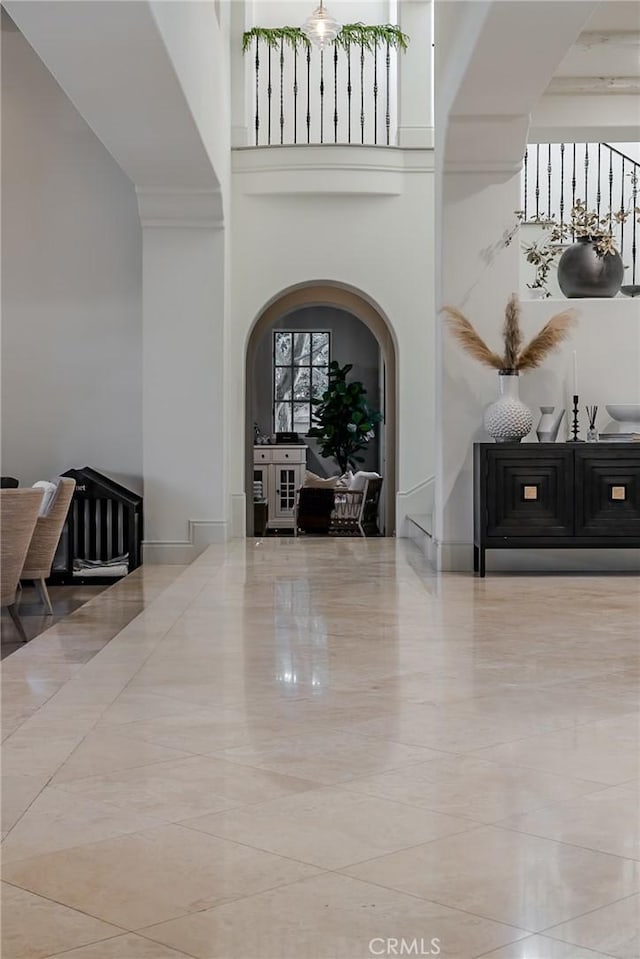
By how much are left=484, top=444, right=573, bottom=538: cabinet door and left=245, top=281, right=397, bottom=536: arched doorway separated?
3.64 meters

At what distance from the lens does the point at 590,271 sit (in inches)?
291

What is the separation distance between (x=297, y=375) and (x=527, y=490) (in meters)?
9.08

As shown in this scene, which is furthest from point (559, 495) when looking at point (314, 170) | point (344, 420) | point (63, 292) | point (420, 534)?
point (344, 420)

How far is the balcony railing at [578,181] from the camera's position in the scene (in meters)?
9.59

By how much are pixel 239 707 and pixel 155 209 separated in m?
6.12

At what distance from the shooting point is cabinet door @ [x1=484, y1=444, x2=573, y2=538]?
686 cm

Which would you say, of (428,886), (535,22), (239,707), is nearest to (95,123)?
(535,22)

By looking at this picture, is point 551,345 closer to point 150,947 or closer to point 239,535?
point 239,535

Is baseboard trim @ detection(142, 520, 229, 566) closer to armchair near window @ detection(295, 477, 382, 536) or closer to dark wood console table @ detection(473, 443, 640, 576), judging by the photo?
dark wood console table @ detection(473, 443, 640, 576)

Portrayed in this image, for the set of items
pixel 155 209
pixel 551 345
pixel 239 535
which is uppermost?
pixel 155 209

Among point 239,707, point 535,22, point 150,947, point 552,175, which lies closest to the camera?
point 150,947

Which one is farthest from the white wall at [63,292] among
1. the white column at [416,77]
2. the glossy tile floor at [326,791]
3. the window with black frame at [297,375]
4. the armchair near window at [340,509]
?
the window with black frame at [297,375]

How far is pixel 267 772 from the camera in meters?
2.75

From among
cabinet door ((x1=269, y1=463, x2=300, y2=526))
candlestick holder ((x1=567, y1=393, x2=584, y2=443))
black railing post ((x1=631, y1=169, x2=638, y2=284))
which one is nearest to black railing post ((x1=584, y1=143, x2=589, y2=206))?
black railing post ((x1=631, y1=169, x2=638, y2=284))
